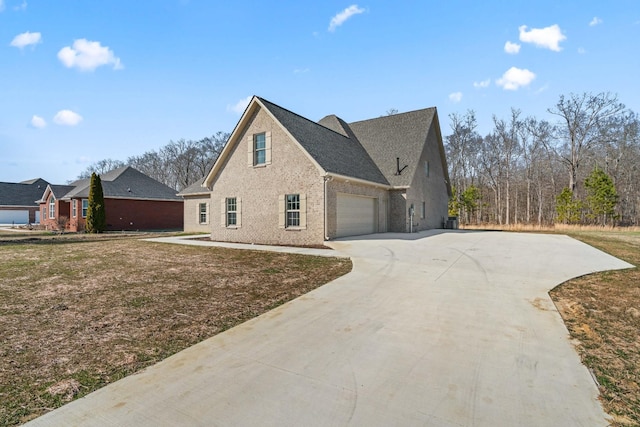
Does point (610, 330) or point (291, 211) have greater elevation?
point (291, 211)

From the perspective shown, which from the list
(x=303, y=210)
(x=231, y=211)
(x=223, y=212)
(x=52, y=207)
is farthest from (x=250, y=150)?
(x=52, y=207)

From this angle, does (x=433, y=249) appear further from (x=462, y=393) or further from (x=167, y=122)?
(x=167, y=122)

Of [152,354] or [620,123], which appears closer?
[152,354]

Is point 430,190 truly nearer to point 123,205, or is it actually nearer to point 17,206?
point 123,205

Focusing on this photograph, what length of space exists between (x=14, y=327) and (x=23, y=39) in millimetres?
8830

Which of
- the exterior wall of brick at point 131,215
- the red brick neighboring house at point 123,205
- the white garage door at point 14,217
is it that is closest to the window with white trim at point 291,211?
the red brick neighboring house at point 123,205

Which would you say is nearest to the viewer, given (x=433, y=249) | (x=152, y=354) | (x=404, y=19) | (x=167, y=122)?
(x=152, y=354)

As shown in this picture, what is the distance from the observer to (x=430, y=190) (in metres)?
21.5

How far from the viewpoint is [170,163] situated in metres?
51.4

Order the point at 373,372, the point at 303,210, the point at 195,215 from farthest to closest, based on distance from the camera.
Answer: the point at 195,215
the point at 303,210
the point at 373,372

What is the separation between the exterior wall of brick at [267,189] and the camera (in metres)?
13.0

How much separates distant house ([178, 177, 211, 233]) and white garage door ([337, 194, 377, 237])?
11.6 metres

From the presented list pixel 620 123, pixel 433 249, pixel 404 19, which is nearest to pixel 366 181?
pixel 433 249

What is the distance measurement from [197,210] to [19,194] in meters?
33.1
